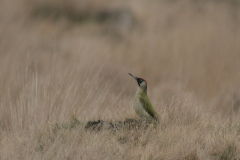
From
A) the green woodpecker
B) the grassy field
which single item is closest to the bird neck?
the green woodpecker

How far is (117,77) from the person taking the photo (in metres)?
9.27

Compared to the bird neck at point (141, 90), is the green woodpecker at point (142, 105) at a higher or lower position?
lower

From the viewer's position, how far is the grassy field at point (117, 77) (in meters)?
5.20

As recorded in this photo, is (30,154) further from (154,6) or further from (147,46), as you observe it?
(154,6)

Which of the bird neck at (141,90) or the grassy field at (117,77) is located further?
the bird neck at (141,90)

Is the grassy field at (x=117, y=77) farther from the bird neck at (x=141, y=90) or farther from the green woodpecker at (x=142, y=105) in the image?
the bird neck at (x=141, y=90)

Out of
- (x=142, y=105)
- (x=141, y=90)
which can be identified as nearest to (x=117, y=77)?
(x=141, y=90)

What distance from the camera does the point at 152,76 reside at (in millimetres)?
11164

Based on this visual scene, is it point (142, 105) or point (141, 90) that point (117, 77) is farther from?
point (142, 105)

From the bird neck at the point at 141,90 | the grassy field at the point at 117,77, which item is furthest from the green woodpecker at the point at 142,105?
the grassy field at the point at 117,77

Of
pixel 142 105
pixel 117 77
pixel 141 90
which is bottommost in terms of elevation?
pixel 117 77

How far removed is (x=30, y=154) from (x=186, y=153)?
6.25ft

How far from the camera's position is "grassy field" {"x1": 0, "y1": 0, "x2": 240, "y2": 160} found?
17.0ft

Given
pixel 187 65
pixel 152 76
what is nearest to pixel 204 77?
pixel 187 65
